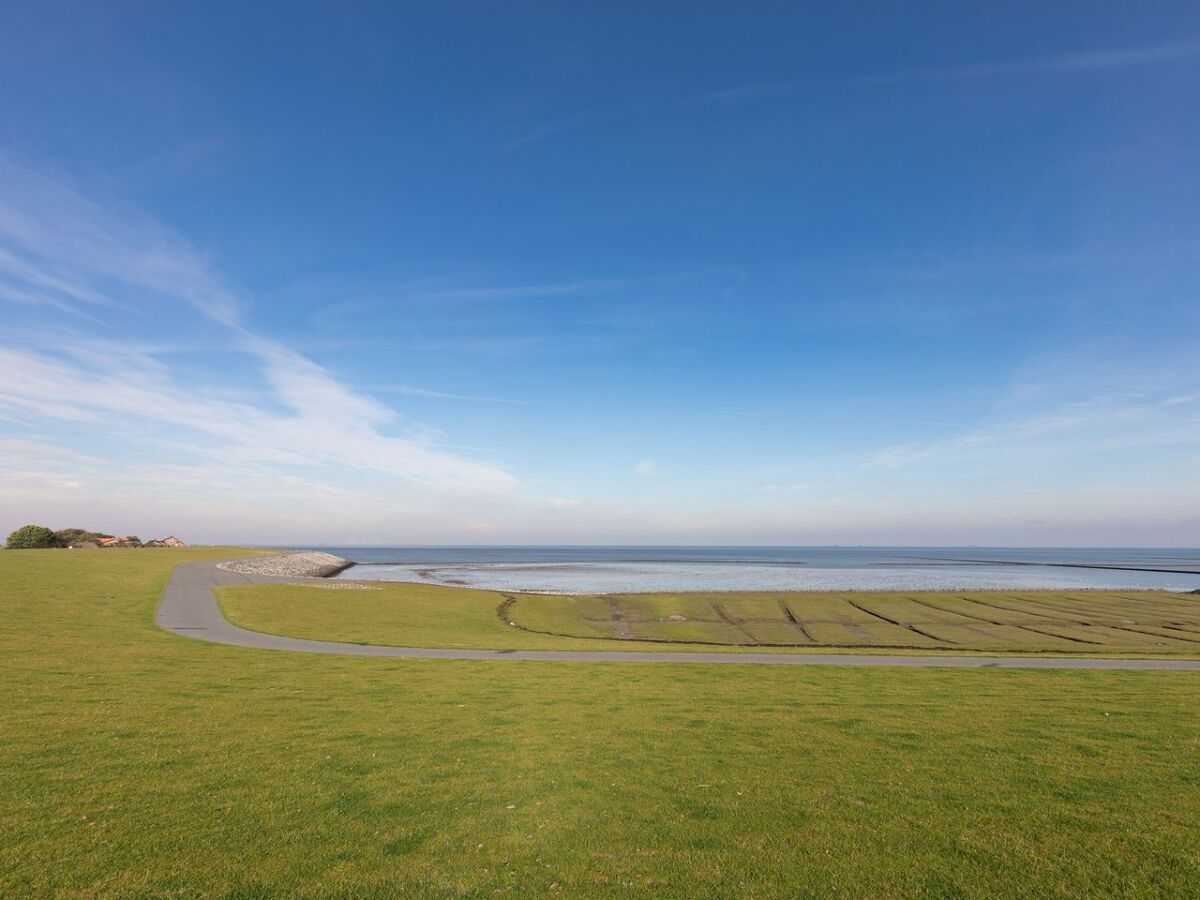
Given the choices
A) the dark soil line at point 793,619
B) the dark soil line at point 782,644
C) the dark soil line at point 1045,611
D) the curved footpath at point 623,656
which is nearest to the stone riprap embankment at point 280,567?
the dark soil line at point 782,644

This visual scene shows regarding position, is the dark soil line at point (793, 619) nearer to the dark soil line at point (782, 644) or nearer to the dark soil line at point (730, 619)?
the dark soil line at point (782, 644)

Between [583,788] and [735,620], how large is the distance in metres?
39.7

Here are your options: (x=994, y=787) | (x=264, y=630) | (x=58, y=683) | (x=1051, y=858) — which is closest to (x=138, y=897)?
(x=1051, y=858)

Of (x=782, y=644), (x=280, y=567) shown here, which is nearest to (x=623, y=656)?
(x=782, y=644)

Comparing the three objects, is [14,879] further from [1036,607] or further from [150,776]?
[1036,607]

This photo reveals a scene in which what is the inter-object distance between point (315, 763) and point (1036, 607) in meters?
64.2

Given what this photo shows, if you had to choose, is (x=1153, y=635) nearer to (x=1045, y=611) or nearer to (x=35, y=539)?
(x=1045, y=611)

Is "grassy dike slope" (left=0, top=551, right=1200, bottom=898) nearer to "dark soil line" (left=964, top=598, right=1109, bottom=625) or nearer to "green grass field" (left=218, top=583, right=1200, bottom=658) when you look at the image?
"green grass field" (left=218, top=583, right=1200, bottom=658)

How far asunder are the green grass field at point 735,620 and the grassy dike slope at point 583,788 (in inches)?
574

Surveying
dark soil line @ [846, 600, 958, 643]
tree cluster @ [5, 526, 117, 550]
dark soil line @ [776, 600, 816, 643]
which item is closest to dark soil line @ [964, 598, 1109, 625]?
dark soil line @ [846, 600, 958, 643]

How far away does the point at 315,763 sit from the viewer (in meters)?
10.8

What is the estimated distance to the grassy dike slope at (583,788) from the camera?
698 centimetres

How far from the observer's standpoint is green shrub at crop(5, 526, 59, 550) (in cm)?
9312

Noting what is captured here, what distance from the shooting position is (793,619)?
4716 cm
